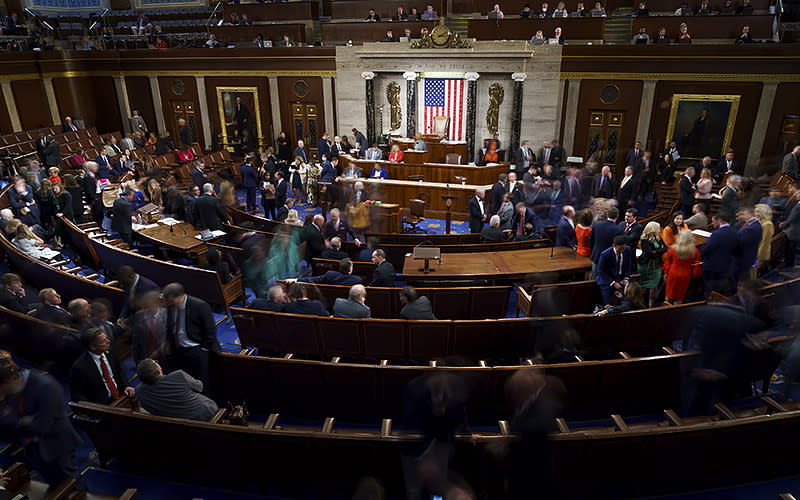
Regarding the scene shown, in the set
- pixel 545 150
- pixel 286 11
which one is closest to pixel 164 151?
pixel 286 11

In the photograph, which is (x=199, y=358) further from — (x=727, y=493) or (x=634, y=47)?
(x=634, y=47)

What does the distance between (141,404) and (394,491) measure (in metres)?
2.20

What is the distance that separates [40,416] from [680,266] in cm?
695

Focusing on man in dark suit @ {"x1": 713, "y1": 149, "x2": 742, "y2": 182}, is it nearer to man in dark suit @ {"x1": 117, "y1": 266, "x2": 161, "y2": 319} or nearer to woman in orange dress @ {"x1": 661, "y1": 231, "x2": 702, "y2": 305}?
woman in orange dress @ {"x1": 661, "y1": 231, "x2": 702, "y2": 305}

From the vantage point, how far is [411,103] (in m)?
15.8

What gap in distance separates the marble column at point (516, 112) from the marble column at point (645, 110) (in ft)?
10.8

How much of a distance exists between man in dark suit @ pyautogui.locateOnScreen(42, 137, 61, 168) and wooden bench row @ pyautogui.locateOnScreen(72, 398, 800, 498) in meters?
12.5

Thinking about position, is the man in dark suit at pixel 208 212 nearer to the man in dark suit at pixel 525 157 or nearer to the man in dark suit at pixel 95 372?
the man in dark suit at pixel 95 372

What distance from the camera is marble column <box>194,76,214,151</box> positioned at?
18.3 metres

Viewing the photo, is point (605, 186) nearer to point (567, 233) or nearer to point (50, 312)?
point (567, 233)

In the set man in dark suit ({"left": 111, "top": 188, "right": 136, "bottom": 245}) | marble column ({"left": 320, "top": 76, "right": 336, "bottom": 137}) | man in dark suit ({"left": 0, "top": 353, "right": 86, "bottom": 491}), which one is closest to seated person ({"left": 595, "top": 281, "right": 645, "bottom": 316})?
man in dark suit ({"left": 0, "top": 353, "right": 86, "bottom": 491})

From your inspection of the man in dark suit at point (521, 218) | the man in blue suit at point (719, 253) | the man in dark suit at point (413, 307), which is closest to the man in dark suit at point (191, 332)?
the man in dark suit at point (413, 307)

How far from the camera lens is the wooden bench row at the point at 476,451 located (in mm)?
3695

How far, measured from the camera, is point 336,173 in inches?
524
